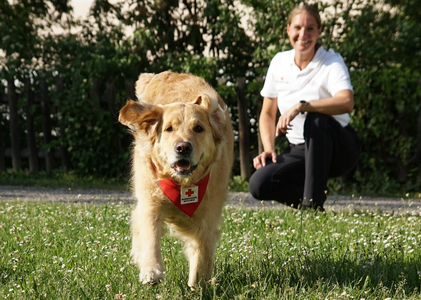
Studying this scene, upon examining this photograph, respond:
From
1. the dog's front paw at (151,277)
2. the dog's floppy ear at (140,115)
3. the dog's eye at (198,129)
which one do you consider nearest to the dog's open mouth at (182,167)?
the dog's eye at (198,129)

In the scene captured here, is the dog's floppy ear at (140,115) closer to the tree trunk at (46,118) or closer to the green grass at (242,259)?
the green grass at (242,259)

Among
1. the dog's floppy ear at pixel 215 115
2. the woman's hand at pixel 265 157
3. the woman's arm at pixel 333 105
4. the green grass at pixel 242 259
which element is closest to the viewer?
the green grass at pixel 242 259

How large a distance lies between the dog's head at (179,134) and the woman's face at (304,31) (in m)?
1.90

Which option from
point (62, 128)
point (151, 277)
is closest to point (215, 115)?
point (151, 277)

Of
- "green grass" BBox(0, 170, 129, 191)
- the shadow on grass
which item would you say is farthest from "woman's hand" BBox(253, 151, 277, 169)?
"green grass" BBox(0, 170, 129, 191)

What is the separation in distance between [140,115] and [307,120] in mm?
2200

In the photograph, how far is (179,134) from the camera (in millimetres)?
3205

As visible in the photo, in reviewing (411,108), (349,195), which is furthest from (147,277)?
(411,108)

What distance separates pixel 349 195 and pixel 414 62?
8.10ft

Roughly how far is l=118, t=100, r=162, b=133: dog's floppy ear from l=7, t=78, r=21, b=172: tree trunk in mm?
7464

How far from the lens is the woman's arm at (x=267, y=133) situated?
5.32 m

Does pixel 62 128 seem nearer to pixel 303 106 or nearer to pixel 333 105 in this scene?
pixel 303 106

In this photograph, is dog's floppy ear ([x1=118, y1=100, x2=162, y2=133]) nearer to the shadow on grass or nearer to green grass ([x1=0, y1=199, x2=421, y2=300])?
green grass ([x1=0, y1=199, x2=421, y2=300])

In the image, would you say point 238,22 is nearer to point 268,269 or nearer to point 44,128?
point 44,128
